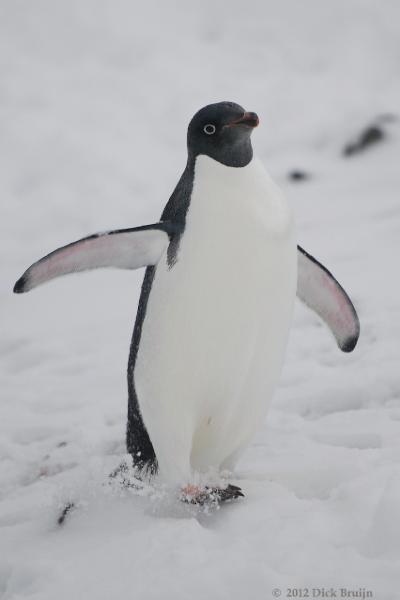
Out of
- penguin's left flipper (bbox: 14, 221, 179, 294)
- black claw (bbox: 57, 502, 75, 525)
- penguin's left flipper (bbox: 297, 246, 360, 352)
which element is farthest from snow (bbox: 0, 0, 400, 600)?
penguin's left flipper (bbox: 14, 221, 179, 294)

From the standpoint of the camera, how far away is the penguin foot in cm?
191

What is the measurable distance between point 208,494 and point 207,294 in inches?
22.3

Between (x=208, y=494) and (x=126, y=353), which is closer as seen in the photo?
(x=208, y=494)

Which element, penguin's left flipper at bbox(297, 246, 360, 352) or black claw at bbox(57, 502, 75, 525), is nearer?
black claw at bbox(57, 502, 75, 525)

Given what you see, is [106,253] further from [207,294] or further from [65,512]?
[65,512]

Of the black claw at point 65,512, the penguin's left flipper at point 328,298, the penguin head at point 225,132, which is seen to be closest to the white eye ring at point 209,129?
the penguin head at point 225,132

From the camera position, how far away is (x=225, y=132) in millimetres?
2018

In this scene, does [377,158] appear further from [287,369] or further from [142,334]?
[142,334]

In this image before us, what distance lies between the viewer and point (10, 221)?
9156 millimetres

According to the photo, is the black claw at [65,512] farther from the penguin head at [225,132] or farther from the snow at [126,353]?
the penguin head at [225,132]

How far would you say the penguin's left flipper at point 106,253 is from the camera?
2.03 metres

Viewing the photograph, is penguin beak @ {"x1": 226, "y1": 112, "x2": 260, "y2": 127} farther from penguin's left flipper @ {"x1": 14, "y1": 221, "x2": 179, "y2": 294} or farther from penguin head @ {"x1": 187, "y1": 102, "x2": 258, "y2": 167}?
penguin's left flipper @ {"x1": 14, "y1": 221, "x2": 179, "y2": 294}

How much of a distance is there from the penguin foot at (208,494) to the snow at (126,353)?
3cm

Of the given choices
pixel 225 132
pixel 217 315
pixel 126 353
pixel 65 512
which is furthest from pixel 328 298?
pixel 126 353
